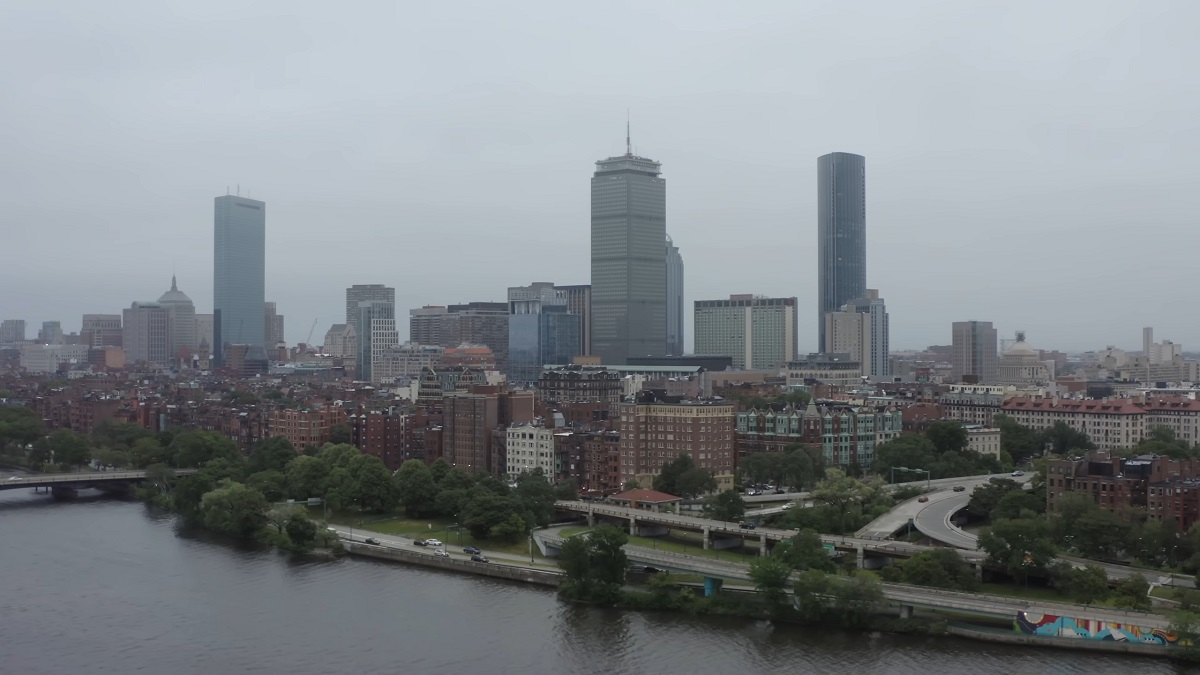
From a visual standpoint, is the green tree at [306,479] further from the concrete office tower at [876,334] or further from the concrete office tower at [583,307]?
the concrete office tower at [876,334]

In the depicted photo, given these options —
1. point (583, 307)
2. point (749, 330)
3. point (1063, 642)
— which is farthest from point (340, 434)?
point (749, 330)

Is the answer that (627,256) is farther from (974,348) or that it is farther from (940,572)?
(940,572)

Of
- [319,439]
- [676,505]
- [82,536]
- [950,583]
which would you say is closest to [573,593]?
[950,583]

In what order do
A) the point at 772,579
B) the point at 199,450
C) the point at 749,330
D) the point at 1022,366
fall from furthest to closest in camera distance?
the point at 749,330
the point at 1022,366
the point at 199,450
the point at 772,579

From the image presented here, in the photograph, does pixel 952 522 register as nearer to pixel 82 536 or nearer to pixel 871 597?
pixel 871 597

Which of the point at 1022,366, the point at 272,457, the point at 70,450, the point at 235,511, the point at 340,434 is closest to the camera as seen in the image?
the point at 235,511

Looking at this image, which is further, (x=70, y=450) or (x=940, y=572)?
(x=70, y=450)
